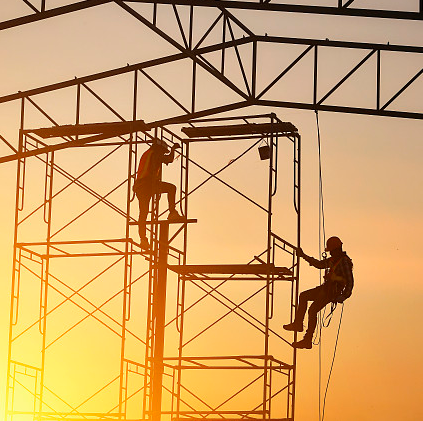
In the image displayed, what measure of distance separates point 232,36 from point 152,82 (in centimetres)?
179

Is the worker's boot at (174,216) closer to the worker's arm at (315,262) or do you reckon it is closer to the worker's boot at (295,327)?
the worker's arm at (315,262)

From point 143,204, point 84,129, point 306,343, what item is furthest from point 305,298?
point 84,129

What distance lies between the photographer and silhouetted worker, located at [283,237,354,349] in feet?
77.4

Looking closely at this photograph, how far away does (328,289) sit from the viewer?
2378cm

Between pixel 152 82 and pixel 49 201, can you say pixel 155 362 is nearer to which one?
pixel 49 201

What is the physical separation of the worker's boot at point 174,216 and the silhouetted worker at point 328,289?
222 cm

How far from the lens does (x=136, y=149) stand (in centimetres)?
2422

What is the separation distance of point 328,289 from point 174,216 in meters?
3.00

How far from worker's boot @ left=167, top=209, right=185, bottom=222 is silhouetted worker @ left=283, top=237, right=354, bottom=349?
222 centimetres

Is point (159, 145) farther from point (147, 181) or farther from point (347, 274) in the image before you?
point (347, 274)

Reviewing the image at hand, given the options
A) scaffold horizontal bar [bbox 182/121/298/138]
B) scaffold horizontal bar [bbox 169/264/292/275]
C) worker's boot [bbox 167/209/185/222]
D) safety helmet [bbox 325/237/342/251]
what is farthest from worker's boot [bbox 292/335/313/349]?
scaffold horizontal bar [bbox 182/121/298/138]

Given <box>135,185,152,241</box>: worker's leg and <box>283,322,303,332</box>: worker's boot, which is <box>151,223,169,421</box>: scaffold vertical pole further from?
<box>283,322,303,332</box>: worker's boot

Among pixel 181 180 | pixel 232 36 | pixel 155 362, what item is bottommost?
pixel 155 362

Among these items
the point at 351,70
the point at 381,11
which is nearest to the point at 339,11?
the point at 381,11
